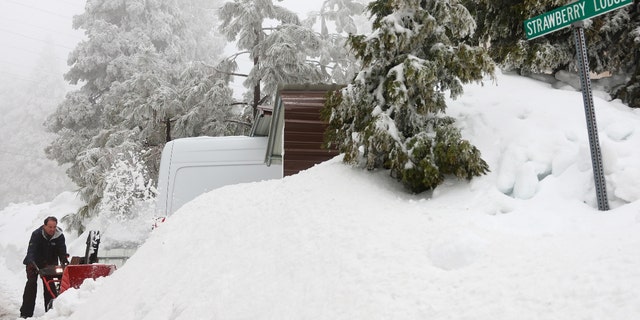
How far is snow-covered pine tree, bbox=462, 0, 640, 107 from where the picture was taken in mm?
7355

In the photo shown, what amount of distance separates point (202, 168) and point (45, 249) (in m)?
3.80

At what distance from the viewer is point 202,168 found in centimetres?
1130

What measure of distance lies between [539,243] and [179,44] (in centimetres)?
2913

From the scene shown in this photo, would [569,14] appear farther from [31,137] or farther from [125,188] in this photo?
[31,137]

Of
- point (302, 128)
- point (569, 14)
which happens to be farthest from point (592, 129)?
point (302, 128)

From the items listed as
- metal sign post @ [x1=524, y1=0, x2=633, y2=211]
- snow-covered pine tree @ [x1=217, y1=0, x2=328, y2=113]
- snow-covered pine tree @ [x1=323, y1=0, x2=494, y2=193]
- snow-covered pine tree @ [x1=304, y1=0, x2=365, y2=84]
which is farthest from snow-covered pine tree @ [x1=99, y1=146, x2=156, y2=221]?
metal sign post @ [x1=524, y1=0, x2=633, y2=211]

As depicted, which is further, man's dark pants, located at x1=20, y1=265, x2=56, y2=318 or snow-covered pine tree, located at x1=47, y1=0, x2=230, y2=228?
snow-covered pine tree, located at x1=47, y1=0, x2=230, y2=228

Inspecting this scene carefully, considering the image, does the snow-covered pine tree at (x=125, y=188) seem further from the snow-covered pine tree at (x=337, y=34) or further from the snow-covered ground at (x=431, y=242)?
the snow-covered ground at (x=431, y=242)

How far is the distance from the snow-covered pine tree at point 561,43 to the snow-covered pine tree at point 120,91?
12.3m

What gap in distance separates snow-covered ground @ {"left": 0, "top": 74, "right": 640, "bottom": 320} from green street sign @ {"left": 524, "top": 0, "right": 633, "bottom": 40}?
1331mm

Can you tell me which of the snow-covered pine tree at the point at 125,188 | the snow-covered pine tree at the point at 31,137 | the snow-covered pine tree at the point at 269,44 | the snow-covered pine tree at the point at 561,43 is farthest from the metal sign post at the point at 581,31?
the snow-covered pine tree at the point at 31,137

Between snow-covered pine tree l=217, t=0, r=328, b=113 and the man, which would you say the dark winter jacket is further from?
snow-covered pine tree l=217, t=0, r=328, b=113

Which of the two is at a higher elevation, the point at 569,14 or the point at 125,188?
the point at 569,14

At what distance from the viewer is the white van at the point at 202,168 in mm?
11195
